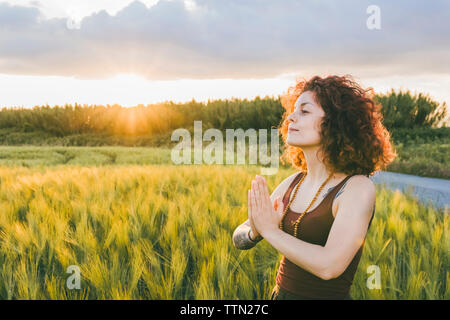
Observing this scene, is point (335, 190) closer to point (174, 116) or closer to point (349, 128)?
point (349, 128)

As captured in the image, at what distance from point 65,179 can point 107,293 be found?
10.5 feet

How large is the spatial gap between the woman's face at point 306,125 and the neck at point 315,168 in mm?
53

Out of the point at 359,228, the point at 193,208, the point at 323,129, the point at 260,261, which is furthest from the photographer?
the point at 193,208

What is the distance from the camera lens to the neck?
146 cm

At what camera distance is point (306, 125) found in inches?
55.6

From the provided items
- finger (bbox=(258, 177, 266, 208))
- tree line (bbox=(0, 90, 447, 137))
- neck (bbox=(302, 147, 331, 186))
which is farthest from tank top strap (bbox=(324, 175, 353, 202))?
tree line (bbox=(0, 90, 447, 137))

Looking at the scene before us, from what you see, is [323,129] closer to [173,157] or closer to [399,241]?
[399,241]

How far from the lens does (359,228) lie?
117cm

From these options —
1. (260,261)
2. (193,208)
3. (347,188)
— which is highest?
(347,188)

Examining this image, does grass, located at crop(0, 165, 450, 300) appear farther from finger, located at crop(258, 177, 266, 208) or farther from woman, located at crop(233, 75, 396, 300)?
finger, located at crop(258, 177, 266, 208)

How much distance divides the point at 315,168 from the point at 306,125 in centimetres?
20
